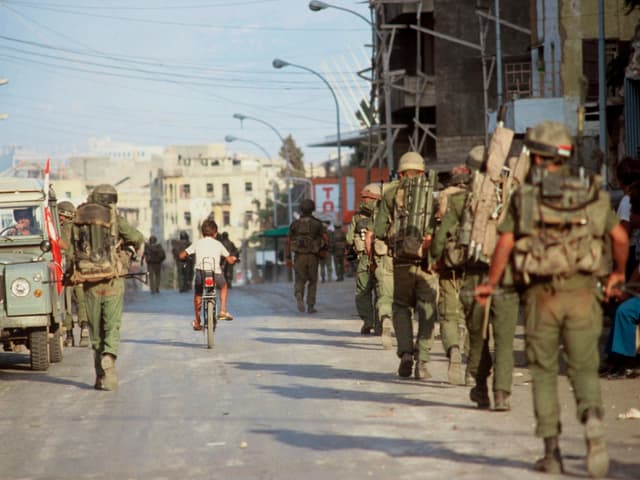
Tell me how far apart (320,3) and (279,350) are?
3105 cm

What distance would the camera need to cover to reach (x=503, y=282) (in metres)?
8.55

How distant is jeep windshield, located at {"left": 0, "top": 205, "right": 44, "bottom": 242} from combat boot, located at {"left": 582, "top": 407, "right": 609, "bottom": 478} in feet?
33.7

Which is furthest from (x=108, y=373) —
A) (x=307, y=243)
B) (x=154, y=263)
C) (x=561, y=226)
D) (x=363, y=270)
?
A: (x=154, y=263)

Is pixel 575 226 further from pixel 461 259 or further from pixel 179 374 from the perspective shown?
pixel 179 374

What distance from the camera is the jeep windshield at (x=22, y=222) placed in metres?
16.6

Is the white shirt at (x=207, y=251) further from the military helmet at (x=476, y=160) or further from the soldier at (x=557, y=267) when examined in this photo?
the soldier at (x=557, y=267)

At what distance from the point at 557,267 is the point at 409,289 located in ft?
17.4

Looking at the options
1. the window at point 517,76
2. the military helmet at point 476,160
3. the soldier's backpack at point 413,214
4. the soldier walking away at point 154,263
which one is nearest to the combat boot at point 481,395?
the military helmet at point 476,160

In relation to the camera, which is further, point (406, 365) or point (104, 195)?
point (104, 195)

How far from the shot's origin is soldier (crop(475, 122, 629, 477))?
25.8 feet

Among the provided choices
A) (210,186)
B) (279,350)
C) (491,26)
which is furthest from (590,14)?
(210,186)

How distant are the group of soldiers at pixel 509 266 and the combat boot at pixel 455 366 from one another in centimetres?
1

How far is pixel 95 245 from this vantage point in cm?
1356

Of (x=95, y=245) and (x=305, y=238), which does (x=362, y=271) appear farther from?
(x=305, y=238)
